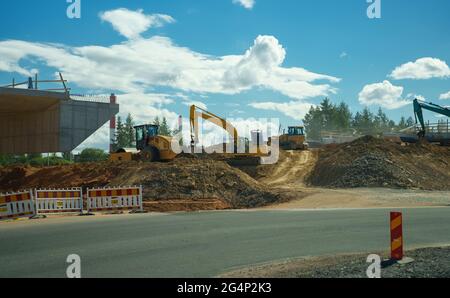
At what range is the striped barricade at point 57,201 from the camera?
61.3 feet

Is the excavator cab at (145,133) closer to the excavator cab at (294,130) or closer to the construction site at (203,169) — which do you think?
the construction site at (203,169)

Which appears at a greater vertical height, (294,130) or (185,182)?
(294,130)

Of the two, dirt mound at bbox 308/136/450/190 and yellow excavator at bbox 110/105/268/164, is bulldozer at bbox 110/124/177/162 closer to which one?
yellow excavator at bbox 110/105/268/164

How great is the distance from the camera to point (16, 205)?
1800 centimetres

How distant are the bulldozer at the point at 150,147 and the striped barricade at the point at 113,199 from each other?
44.3 feet

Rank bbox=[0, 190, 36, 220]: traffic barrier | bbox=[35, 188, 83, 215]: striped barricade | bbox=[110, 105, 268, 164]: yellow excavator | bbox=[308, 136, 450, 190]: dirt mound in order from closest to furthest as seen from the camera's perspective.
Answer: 1. bbox=[0, 190, 36, 220]: traffic barrier
2. bbox=[35, 188, 83, 215]: striped barricade
3. bbox=[308, 136, 450, 190]: dirt mound
4. bbox=[110, 105, 268, 164]: yellow excavator

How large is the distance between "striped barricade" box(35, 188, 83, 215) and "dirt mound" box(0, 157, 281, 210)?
3.90 metres

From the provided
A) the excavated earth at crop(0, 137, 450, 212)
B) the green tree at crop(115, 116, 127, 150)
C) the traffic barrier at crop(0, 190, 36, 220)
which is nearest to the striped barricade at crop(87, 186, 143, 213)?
the excavated earth at crop(0, 137, 450, 212)

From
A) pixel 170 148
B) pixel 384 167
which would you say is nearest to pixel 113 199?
pixel 170 148

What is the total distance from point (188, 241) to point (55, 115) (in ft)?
60.1

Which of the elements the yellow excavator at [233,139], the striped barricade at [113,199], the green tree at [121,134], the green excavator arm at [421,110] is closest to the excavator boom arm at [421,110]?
the green excavator arm at [421,110]

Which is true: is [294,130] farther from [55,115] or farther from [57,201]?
[57,201]

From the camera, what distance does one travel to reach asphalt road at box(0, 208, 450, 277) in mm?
8414
